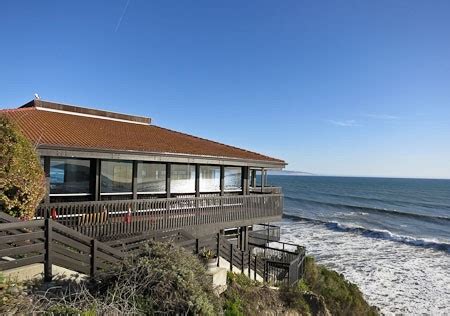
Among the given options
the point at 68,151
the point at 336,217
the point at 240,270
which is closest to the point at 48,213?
the point at 68,151

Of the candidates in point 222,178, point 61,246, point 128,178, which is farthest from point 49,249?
point 222,178

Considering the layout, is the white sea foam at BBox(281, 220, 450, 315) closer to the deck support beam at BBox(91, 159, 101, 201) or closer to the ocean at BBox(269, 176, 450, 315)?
the ocean at BBox(269, 176, 450, 315)

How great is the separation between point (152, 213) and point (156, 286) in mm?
6785

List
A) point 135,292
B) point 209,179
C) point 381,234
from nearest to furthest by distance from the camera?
point 135,292
point 209,179
point 381,234

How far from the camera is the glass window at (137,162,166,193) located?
49.1 feet

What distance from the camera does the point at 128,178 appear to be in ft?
47.6

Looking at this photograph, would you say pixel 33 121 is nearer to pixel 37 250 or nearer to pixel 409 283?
pixel 37 250

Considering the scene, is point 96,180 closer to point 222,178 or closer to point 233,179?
point 222,178

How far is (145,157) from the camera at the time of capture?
1290 centimetres

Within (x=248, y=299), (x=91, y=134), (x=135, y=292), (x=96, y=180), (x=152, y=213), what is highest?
(x=91, y=134)

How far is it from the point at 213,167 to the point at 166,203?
4.69m

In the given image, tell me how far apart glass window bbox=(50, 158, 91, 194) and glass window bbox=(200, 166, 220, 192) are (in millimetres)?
5505

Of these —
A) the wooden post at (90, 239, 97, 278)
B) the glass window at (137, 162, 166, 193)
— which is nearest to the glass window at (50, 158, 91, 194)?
the glass window at (137, 162, 166, 193)

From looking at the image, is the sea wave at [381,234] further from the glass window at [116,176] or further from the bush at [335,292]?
the glass window at [116,176]
